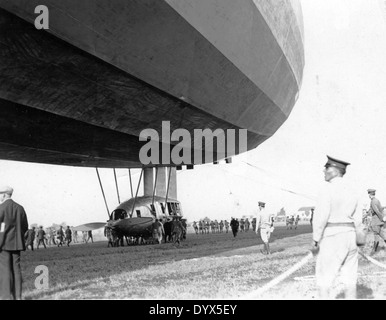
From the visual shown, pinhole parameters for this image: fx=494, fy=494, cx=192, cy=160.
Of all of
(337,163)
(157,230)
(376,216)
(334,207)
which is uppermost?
(337,163)

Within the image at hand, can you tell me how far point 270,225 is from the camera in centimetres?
1112

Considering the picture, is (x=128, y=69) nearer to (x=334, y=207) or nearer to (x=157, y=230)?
(x=334, y=207)

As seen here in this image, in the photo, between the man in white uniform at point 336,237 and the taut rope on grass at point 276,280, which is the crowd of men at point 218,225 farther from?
the man in white uniform at point 336,237

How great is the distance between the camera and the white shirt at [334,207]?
158 inches

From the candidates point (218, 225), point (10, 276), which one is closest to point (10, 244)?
point (10, 276)

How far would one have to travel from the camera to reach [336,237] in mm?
4023

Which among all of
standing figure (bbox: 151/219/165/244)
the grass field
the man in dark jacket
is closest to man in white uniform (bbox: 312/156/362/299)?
the grass field

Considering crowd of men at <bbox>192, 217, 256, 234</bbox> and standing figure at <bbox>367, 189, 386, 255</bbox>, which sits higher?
standing figure at <bbox>367, 189, 386, 255</bbox>

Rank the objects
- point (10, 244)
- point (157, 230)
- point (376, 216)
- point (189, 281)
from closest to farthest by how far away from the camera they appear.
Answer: point (10, 244)
point (189, 281)
point (376, 216)
point (157, 230)

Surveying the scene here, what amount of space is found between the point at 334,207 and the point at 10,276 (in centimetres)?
329

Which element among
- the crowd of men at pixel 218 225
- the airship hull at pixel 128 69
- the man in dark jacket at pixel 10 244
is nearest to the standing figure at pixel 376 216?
the airship hull at pixel 128 69

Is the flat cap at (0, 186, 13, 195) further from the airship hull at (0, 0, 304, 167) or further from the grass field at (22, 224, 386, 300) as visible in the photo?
the airship hull at (0, 0, 304, 167)

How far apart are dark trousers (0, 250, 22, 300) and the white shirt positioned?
305cm

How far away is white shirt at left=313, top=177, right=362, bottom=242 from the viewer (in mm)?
4012
